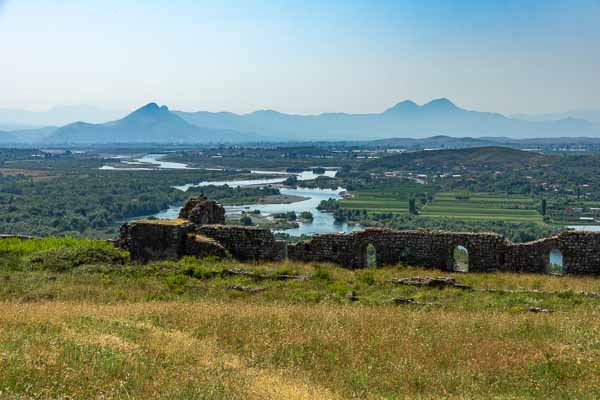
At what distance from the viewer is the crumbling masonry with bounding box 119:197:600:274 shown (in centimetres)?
1806

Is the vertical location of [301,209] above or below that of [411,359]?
below

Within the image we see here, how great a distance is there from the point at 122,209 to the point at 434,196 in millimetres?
48802

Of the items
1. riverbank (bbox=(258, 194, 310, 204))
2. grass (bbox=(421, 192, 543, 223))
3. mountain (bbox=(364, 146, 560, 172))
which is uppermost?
mountain (bbox=(364, 146, 560, 172))

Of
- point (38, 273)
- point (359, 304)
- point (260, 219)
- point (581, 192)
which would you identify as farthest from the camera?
point (581, 192)

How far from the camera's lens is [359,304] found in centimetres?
1377

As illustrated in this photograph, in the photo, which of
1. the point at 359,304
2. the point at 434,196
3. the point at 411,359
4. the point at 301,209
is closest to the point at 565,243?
the point at 359,304

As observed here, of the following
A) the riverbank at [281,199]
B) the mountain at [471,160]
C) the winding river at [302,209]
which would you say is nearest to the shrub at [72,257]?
the winding river at [302,209]

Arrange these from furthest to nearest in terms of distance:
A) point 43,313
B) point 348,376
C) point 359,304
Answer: point 359,304
point 43,313
point 348,376

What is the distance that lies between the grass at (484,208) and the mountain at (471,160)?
136 feet

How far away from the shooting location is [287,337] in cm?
1055

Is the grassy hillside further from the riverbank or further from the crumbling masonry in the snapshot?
the riverbank

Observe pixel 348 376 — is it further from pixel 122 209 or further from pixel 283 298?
pixel 122 209

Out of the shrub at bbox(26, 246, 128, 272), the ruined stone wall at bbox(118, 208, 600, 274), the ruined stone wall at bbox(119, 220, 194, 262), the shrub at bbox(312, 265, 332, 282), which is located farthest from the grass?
the shrub at bbox(26, 246, 128, 272)

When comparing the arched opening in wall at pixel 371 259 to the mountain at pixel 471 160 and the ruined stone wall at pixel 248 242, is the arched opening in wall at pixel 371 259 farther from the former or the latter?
the mountain at pixel 471 160
